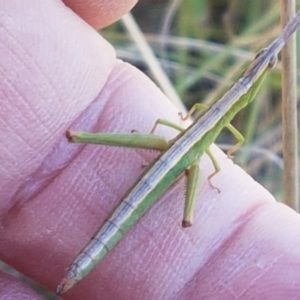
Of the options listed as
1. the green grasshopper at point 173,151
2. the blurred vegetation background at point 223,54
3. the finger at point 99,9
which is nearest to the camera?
the green grasshopper at point 173,151

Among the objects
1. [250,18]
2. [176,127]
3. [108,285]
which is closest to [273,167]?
[250,18]

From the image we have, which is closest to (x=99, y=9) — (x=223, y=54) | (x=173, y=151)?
(x=173, y=151)

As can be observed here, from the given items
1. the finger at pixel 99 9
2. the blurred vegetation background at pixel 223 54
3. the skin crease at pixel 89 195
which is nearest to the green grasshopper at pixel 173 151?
the skin crease at pixel 89 195

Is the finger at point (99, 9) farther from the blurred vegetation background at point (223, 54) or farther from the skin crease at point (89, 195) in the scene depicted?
the blurred vegetation background at point (223, 54)

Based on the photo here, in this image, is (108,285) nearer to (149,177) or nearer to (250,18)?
(149,177)

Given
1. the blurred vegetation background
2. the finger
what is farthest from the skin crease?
the blurred vegetation background

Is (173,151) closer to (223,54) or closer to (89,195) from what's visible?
(89,195)

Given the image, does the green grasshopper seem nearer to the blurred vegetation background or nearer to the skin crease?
the skin crease
